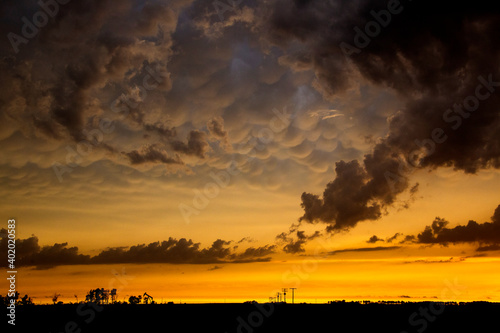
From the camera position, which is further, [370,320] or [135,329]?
[370,320]

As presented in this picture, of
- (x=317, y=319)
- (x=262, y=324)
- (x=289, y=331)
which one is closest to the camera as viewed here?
(x=289, y=331)

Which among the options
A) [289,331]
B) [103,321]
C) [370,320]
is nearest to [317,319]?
[370,320]

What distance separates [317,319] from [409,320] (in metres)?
37.2

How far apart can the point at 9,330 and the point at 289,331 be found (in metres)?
101

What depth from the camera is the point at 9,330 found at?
554 feet

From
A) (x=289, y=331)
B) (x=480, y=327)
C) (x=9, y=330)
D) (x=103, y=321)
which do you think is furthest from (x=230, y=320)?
(x=480, y=327)

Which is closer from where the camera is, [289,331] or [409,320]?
[289,331]

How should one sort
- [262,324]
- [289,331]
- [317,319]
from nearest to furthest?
[289,331] < [262,324] < [317,319]

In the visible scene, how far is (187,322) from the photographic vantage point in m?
193

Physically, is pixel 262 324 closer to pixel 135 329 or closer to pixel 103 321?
pixel 135 329

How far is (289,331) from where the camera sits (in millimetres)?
167750

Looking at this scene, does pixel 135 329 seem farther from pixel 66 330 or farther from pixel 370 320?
pixel 370 320

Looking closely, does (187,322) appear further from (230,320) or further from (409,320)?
(409,320)

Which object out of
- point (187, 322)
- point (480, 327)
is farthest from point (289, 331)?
point (480, 327)
